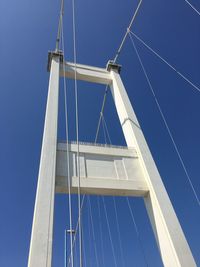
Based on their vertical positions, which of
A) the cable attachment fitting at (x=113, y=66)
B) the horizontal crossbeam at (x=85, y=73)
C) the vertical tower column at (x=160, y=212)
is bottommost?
the vertical tower column at (x=160, y=212)

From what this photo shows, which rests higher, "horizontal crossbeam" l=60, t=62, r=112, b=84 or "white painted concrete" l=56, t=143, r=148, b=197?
"horizontal crossbeam" l=60, t=62, r=112, b=84

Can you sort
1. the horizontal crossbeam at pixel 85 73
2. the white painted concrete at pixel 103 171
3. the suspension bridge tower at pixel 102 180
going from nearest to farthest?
the suspension bridge tower at pixel 102 180 → the white painted concrete at pixel 103 171 → the horizontal crossbeam at pixel 85 73

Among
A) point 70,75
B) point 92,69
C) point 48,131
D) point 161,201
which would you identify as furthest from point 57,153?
point 92,69

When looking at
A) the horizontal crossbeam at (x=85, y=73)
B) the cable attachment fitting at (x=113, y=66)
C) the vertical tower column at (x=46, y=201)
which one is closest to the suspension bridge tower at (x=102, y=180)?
the vertical tower column at (x=46, y=201)

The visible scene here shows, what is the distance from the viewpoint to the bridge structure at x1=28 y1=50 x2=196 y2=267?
3.03m

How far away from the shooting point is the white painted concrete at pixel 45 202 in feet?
8.82

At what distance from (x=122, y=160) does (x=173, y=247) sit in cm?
180

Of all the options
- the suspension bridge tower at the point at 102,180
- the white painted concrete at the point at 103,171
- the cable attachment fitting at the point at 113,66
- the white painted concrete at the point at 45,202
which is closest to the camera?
the white painted concrete at the point at 45,202

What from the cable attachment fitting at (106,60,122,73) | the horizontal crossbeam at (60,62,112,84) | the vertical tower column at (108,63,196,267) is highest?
the cable attachment fitting at (106,60,122,73)

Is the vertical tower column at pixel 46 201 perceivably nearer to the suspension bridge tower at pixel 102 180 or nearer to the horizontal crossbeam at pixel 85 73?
the suspension bridge tower at pixel 102 180

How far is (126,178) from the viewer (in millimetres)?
4137

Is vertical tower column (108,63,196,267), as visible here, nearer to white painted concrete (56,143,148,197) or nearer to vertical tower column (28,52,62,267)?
white painted concrete (56,143,148,197)

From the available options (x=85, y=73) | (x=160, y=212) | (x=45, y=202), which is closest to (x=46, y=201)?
(x=45, y=202)

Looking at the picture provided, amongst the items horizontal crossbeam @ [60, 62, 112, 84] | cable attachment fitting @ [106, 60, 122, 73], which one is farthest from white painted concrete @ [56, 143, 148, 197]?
cable attachment fitting @ [106, 60, 122, 73]
